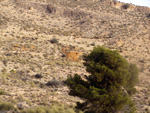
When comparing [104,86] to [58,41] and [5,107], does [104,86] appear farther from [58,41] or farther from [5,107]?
[58,41]

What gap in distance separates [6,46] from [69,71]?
1313 cm

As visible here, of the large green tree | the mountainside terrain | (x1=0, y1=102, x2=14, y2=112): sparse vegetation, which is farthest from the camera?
the mountainside terrain

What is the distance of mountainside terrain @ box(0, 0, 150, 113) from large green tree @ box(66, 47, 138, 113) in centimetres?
404

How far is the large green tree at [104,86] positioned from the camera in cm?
1174

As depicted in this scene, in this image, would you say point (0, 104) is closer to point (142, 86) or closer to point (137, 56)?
point (142, 86)

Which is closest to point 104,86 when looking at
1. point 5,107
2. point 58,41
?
point 5,107

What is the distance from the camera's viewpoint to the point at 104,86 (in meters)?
12.9

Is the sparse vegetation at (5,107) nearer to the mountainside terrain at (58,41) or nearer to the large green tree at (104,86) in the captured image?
the mountainside terrain at (58,41)

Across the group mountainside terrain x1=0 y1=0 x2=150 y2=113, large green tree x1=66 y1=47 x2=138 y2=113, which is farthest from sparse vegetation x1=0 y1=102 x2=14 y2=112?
large green tree x1=66 y1=47 x2=138 y2=113

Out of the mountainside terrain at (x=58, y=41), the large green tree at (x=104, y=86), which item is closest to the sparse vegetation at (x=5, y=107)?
the mountainside terrain at (x=58, y=41)

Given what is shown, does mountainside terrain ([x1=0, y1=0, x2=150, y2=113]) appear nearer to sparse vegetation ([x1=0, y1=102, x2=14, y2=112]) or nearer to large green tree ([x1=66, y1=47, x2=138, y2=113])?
sparse vegetation ([x1=0, y1=102, x2=14, y2=112])

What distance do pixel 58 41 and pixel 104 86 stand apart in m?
30.0

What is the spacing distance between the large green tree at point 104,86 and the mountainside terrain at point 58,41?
4035 mm

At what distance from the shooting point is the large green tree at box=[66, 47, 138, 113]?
11742 millimetres
